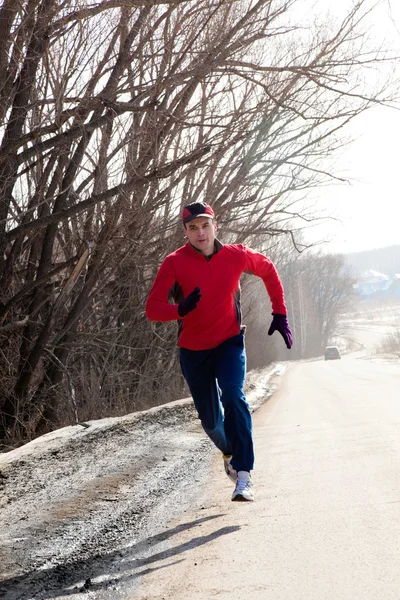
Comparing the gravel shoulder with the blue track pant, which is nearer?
the gravel shoulder

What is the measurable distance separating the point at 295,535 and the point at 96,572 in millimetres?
962

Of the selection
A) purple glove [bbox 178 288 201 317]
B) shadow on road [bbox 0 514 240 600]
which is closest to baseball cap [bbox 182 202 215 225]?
purple glove [bbox 178 288 201 317]

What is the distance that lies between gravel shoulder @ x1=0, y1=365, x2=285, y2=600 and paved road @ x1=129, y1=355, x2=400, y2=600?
0.20m

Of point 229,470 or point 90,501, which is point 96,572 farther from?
point 90,501

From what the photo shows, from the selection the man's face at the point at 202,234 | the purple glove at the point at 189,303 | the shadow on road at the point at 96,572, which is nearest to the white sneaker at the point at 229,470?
the shadow on road at the point at 96,572

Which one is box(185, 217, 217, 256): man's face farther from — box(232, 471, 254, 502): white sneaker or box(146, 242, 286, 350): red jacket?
box(232, 471, 254, 502): white sneaker

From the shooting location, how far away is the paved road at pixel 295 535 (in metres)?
3.42

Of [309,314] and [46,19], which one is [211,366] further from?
[309,314]

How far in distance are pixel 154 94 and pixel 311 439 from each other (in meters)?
4.42

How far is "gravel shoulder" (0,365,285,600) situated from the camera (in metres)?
4.12

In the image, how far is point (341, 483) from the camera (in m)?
5.61

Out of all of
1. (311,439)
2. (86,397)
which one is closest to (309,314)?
(86,397)

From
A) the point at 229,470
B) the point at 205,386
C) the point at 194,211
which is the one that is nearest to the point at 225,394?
the point at 205,386

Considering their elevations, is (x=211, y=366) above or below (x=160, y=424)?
above
